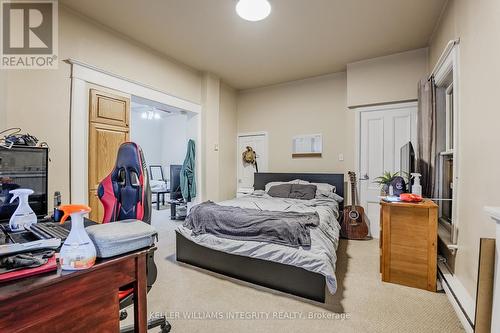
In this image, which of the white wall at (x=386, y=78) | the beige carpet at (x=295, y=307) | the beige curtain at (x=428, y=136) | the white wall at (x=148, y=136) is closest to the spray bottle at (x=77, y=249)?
the beige carpet at (x=295, y=307)

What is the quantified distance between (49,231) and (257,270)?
1649 mm

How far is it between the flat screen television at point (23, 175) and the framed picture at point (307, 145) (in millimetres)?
3859

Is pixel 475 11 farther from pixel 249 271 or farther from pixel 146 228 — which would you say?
pixel 249 271

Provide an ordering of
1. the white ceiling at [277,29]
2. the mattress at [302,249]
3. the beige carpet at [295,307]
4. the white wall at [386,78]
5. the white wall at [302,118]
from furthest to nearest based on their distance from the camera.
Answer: the white wall at [302,118] → the white wall at [386,78] → the white ceiling at [277,29] → the mattress at [302,249] → the beige carpet at [295,307]

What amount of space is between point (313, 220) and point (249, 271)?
81 cm

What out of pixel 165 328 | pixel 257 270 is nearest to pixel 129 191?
pixel 165 328

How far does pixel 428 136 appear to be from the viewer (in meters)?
2.81

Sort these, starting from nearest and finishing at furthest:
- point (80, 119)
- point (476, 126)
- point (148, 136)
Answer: point (476, 126)
point (80, 119)
point (148, 136)

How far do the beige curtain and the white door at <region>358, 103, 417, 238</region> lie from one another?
581 mm

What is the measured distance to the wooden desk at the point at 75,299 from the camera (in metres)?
0.66

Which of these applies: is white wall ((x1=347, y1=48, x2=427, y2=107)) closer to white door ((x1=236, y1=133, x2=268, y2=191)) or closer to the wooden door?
white door ((x1=236, y1=133, x2=268, y2=191))

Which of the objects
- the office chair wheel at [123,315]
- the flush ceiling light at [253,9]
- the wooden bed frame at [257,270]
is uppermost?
the flush ceiling light at [253,9]

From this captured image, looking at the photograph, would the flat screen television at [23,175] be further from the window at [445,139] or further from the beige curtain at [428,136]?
the beige curtain at [428,136]

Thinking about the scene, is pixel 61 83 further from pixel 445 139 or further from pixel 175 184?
pixel 445 139
